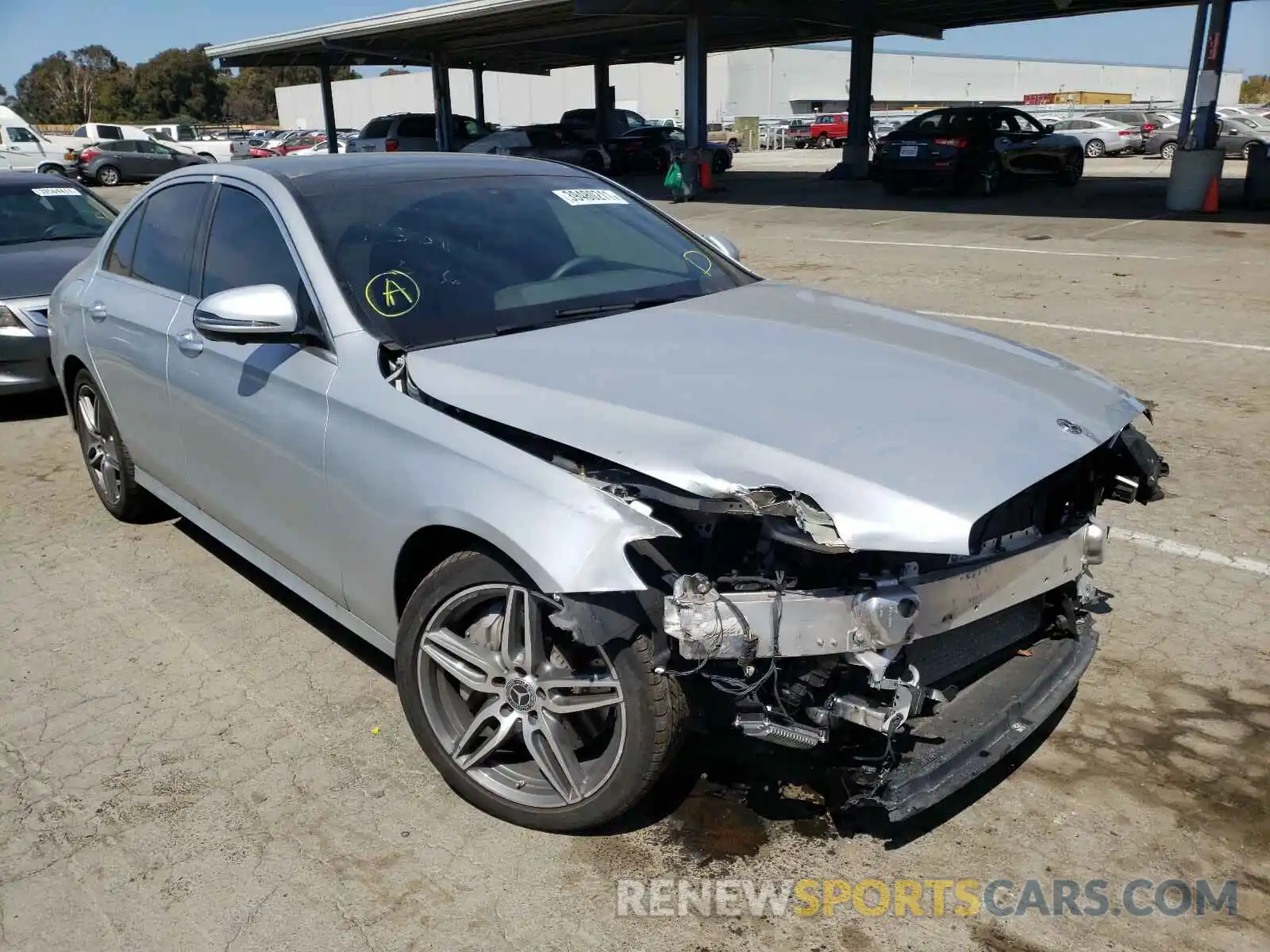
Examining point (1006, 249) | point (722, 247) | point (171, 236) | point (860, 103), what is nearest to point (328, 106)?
point (860, 103)

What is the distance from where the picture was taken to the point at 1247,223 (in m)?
16.4

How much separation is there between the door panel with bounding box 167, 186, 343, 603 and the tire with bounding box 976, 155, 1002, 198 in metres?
19.8

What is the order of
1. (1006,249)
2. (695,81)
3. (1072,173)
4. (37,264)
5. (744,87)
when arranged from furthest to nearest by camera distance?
1. (744,87)
2. (695,81)
3. (1072,173)
4. (1006,249)
5. (37,264)

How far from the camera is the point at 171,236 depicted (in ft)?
14.8

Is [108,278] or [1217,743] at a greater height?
[108,278]

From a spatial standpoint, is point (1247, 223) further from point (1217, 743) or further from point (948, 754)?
point (948, 754)

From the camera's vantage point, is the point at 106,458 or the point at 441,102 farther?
the point at 441,102

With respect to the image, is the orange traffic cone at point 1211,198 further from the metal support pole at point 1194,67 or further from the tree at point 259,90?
the tree at point 259,90

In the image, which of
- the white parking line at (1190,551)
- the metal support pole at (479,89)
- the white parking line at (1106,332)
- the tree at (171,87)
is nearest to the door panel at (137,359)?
the white parking line at (1190,551)

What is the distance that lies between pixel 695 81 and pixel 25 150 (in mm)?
19652

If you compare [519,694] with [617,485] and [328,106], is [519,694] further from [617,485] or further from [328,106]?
[328,106]

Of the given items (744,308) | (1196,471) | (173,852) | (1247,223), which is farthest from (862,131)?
(173,852)

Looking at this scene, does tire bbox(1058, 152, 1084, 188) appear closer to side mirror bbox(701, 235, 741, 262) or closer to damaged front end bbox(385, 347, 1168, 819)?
side mirror bbox(701, 235, 741, 262)

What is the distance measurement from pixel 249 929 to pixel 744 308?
246 centimetres
